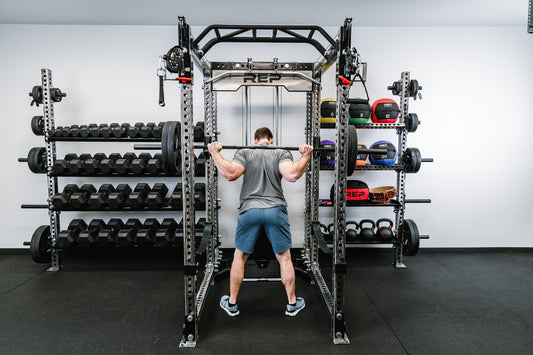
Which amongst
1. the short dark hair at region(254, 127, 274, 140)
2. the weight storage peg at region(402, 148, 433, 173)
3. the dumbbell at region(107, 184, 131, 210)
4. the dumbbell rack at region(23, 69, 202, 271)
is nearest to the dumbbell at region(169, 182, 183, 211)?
the dumbbell rack at region(23, 69, 202, 271)

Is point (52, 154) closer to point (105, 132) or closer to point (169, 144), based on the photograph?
point (105, 132)

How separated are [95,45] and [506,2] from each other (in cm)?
440

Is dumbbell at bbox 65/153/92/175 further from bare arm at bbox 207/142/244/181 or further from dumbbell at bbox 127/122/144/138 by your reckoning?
bare arm at bbox 207/142/244/181

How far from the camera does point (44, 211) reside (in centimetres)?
342

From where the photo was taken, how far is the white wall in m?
3.31

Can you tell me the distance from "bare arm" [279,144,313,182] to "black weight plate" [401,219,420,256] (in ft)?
5.64

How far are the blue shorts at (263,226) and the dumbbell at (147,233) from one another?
1.32 metres

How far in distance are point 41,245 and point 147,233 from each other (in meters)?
1.12

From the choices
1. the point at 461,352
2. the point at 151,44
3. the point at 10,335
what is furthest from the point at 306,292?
the point at 151,44

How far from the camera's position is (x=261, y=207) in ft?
6.75

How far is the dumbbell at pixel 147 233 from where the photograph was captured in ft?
9.56

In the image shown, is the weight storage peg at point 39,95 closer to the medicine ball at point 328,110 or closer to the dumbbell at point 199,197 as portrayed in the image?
the dumbbell at point 199,197

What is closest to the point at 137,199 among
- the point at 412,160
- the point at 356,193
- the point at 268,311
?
the point at 268,311

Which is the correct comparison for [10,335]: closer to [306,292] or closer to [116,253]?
[116,253]
